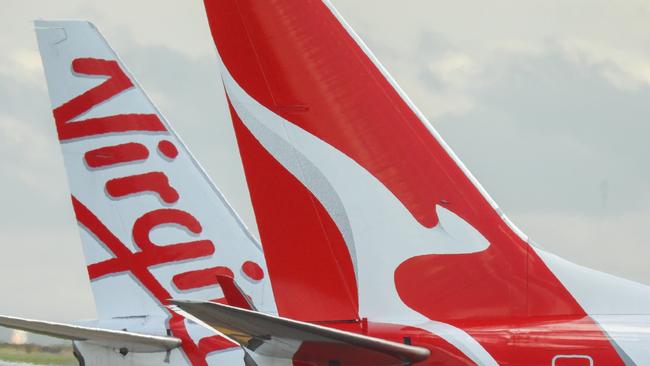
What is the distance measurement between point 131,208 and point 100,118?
1.53 m

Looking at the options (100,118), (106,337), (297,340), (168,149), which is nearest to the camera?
(297,340)

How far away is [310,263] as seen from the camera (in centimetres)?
1172

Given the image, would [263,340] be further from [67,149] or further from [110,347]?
[67,149]

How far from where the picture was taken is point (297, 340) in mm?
10055

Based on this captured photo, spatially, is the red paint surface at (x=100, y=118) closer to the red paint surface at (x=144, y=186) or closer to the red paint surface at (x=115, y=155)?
the red paint surface at (x=115, y=155)

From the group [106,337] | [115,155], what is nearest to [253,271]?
[115,155]

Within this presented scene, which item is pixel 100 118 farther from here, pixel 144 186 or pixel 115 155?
pixel 144 186

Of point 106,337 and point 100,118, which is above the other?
point 100,118

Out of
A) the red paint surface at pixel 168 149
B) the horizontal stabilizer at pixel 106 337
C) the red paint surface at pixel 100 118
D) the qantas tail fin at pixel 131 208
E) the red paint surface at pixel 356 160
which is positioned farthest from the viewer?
the red paint surface at pixel 168 149

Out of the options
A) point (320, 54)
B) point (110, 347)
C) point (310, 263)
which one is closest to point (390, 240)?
point (310, 263)

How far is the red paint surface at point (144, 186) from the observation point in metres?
21.9

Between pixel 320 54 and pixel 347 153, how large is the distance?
35.7 inches

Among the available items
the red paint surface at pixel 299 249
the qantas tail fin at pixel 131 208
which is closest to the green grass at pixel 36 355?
the qantas tail fin at pixel 131 208

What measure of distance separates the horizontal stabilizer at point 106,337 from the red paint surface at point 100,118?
3.85m
